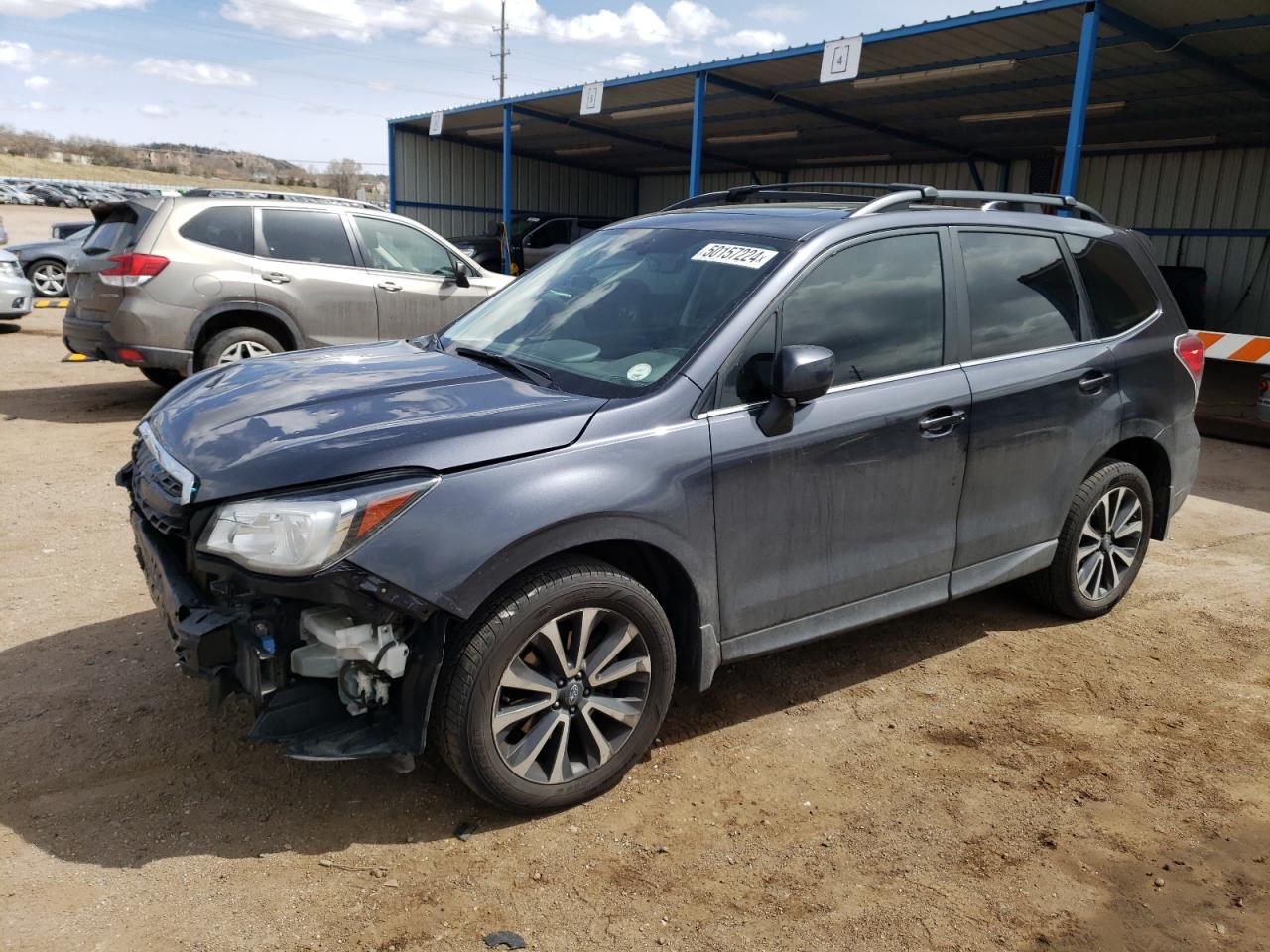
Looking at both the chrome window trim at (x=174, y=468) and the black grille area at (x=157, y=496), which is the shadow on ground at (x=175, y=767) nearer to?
the black grille area at (x=157, y=496)

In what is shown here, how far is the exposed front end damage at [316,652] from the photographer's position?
8.48ft

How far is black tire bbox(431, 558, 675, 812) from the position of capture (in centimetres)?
272

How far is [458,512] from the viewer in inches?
105

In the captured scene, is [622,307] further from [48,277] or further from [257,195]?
[48,277]

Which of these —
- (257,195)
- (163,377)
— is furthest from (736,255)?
(163,377)

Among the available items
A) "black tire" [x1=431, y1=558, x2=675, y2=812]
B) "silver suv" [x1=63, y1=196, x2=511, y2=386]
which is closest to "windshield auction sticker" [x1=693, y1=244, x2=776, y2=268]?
"black tire" [x1=431, y1=558, x2=675, y2=812]

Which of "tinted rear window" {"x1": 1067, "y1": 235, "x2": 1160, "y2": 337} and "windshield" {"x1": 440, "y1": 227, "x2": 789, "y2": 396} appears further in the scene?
"tinted rear window" {"x1": 1067, "y1": 235, "x2": 1160, "y2": 337}

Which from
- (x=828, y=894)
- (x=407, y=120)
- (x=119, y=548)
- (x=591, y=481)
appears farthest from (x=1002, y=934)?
(x=407, y=120)

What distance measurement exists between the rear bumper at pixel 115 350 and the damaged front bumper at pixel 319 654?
568 cm

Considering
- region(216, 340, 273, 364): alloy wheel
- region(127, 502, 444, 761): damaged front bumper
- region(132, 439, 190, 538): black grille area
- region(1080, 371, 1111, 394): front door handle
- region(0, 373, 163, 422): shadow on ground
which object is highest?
region(1080, 371, 1111, 394): front door handle

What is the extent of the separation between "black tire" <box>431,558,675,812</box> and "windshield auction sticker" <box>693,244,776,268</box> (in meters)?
1.24

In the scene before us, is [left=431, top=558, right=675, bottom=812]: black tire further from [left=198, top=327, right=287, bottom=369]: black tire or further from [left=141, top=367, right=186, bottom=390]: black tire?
[left=141, top=367, right=186, bottom=390]: black tire

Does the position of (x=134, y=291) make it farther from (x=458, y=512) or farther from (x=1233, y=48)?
(x=1233, y=48)

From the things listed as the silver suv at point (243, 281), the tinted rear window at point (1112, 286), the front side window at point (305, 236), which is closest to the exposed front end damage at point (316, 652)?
the tinted rear window at point (1112, 286)
